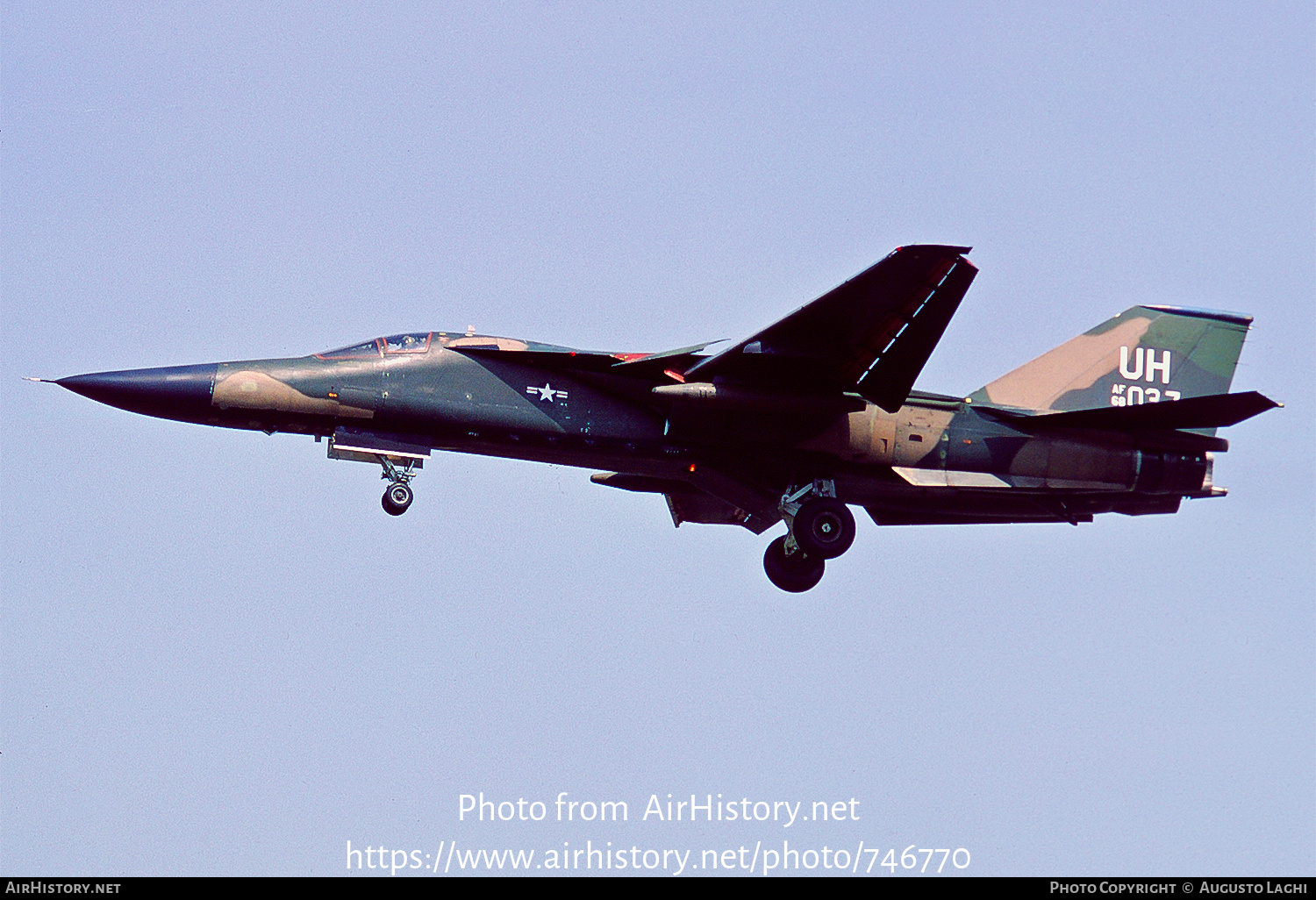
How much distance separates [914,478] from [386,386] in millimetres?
7402

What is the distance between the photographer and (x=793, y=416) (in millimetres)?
22328

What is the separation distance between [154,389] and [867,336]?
9.21 m

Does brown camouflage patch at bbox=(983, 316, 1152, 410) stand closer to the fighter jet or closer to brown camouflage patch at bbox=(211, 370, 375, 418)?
the fighter jet

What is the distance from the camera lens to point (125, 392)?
21.1 m

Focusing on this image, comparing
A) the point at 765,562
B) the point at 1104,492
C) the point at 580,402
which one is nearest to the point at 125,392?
the point at 580,402

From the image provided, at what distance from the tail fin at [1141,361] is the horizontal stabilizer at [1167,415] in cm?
101

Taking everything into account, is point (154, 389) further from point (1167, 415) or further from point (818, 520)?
point (1167, 415)

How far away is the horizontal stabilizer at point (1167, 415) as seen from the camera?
22.2 m

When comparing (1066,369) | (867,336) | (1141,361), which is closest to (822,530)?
(867,336)

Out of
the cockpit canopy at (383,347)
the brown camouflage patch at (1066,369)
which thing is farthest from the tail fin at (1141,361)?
the cockpit canopy at (383,347)

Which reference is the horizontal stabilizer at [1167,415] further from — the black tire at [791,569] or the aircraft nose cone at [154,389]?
the aircraft nose cone at [154,389]

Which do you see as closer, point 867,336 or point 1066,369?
point 867,336

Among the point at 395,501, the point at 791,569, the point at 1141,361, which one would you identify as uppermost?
the point at 1141,361

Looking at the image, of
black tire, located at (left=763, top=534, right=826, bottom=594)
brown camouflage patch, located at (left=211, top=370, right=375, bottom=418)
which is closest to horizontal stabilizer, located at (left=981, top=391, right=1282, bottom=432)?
black tire, located at (left=763, top=534, right=826, bottom=594)
